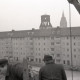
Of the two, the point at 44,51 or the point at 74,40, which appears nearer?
the point at 74,40

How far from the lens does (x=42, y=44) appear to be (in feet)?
81.4

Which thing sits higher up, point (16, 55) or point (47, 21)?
point (47, 21)

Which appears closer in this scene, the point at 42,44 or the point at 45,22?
the point at 42,44

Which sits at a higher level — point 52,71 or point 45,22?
point 45,22

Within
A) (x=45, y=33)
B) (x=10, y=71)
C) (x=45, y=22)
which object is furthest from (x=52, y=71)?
(x=45, y=22)

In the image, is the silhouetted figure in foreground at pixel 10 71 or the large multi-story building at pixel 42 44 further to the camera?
the large multi-story building at pixel 42 44

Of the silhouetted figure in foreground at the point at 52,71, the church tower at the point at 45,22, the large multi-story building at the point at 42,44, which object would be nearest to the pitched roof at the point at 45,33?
the large multi-story building at the point at 42,44

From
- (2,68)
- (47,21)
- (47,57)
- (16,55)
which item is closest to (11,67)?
(2,68)

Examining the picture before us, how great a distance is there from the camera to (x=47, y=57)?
5.80ft

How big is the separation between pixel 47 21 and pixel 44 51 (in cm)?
902

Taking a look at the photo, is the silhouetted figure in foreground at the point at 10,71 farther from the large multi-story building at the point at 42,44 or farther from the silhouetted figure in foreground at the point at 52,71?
the large multi-story building at the point at 42,44

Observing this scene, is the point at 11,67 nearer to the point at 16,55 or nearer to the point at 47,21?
the point at 16,55

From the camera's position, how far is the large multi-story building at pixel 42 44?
2284 centimetres

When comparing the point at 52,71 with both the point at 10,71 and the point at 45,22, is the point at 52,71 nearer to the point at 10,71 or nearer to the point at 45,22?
the point at 10,71
